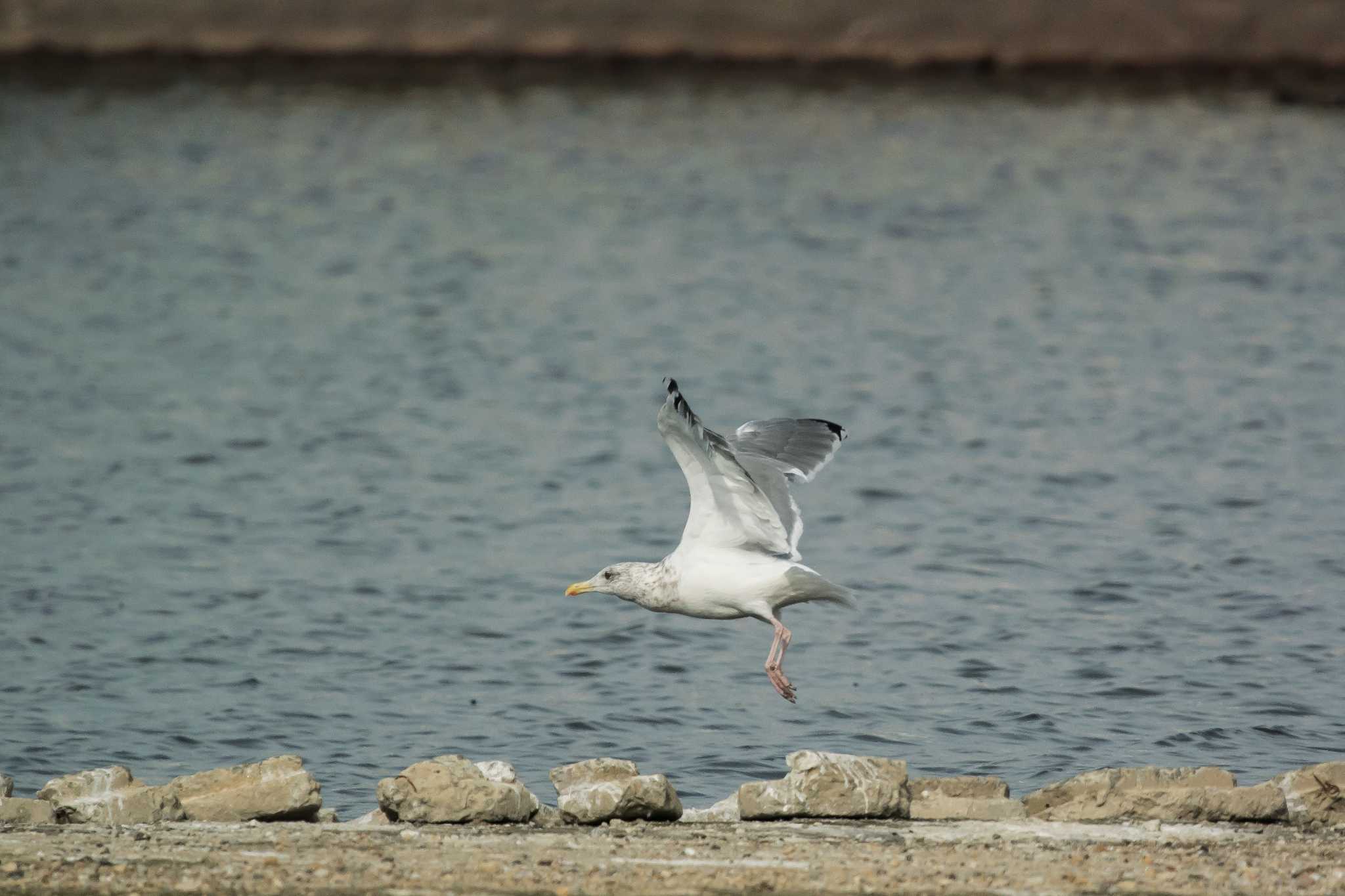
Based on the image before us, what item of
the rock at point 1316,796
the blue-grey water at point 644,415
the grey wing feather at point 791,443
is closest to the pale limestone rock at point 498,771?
the blue-grey water at point 644,415

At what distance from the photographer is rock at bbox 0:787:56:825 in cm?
988

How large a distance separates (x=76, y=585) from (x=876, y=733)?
21.6 ft

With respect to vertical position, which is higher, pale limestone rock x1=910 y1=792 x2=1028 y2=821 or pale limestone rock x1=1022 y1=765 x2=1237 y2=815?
pale limestone rock x1=1022 y1=765 x2=1237 y2=815

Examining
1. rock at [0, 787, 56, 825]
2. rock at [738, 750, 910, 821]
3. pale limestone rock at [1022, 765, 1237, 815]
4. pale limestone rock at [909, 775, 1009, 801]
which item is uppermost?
pale limestone rock at [1022, 765, 1237, 815]

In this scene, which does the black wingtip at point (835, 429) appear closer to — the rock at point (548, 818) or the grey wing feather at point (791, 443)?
the grey wing feather at point (791, 443)

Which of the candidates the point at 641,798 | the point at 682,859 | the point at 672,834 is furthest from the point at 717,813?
the point at 682,859

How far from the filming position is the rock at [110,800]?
9.93 metres

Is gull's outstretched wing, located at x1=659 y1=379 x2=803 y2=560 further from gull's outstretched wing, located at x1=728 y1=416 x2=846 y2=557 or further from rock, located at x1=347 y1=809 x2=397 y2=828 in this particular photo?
rock, located at x1=347 y1=809 x2=397 y2=828

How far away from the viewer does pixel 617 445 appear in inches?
805

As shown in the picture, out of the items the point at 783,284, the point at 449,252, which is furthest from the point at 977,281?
the point at 449,252

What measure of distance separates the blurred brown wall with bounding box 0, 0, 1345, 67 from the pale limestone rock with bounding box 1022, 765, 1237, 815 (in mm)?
31022

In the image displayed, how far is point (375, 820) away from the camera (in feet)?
33.6

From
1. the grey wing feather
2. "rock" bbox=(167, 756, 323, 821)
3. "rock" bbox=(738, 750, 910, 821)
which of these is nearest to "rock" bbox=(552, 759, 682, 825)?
"rock" bbox=(738, 750, 910, 821)

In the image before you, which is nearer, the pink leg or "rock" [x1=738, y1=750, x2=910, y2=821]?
"rock" [x1=738, y1=750, x2=910, y2=821]
